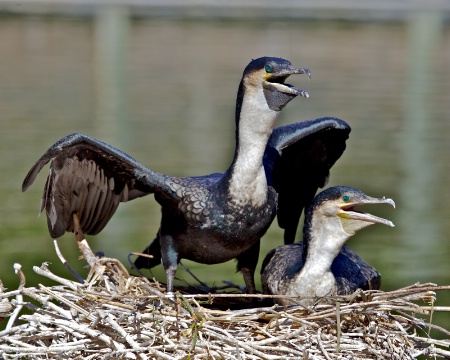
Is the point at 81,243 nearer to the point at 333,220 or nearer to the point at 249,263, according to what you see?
the point at 249,263

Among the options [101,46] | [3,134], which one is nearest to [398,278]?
[3,134]

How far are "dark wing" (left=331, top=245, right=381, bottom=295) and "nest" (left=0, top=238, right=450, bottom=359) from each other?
0.28 m

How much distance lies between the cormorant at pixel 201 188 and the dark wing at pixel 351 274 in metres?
0.54

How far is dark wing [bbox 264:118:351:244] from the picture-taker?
24.9ft

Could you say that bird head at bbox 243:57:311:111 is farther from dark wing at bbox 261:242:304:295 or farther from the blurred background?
the blurred background

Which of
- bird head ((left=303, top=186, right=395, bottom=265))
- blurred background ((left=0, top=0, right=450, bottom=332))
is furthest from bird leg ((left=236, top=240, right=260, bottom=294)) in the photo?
blurred background ((left=0, top=0, right=450, bottom=332))

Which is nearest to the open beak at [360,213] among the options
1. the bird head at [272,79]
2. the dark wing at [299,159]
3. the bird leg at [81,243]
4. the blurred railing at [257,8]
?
the bird head at [272,79]

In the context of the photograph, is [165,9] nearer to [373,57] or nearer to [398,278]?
[373,57]

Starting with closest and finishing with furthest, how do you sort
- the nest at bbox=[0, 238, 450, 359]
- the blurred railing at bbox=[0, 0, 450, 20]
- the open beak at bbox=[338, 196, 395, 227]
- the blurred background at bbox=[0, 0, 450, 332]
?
the nest at bbox=[0, 238, 450, 359] → the open beak at bbox=[338, 196, 395, 227] → the blurred background at bbox=[0, 0, 450, 332] → the blurred railing at bbox=[0, 0, 450, 20]

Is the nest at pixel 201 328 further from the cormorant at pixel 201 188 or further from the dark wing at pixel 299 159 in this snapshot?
the dark wing at pixel 299 159

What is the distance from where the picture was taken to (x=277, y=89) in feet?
21.6

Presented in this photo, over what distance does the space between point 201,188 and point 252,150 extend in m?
0.46

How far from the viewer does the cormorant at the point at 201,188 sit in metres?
6.70

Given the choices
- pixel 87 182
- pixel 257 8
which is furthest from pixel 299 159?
pixel 257 8
